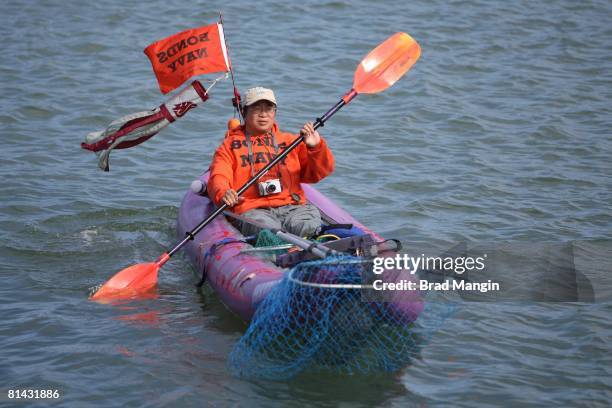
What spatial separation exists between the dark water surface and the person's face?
1241 mm

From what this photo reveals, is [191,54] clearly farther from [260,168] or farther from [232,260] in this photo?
[232,260]

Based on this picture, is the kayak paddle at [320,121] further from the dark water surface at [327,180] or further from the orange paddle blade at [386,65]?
the dark water surface at [327,180]

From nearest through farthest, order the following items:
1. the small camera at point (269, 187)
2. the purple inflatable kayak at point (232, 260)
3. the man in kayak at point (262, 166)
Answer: the purple inflatable kayak at point (232, 260), the man in kayak at point (262, 166), the small camera at point (269, 187)

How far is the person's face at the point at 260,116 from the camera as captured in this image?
6.33 m

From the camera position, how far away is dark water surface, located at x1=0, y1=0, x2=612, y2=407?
16.4 ft

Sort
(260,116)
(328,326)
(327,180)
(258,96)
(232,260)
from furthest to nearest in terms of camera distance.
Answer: (327,180) < (260,116) < (258,96) < (232,260) < (328,326)

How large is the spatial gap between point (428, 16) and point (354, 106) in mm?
3790

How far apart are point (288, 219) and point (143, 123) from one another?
1.59m

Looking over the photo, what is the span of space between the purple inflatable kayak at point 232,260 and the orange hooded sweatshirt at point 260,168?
11.5 inches

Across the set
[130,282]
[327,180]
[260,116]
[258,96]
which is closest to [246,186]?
[260,116]

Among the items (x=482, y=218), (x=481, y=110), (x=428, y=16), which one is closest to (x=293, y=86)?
(x=481, y=110)

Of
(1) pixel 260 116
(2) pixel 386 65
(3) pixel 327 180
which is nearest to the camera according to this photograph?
(1) pixel 260 116

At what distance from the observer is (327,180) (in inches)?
348

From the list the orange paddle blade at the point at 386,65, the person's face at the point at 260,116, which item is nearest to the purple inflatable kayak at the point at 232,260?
the person's face at the point at 260,116
